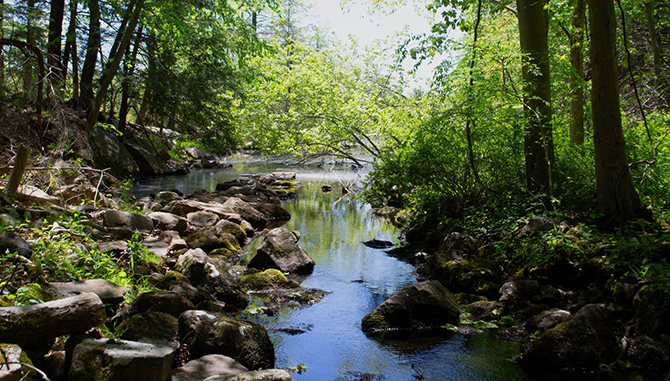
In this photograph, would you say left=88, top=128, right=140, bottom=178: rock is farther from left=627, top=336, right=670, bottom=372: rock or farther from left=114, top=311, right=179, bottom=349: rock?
left=627, top=336, right=670, bottom=372: rock

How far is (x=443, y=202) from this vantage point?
11.0m

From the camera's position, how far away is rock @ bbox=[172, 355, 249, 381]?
13.0 ft

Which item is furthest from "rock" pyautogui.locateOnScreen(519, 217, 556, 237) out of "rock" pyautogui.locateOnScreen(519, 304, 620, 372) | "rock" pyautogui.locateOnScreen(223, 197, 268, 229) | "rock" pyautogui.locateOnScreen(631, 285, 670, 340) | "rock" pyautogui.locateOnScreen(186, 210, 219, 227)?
"rock" pyautogui.locateOnScreen(223, 197, 268, 229)

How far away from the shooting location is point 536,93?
916 centimetres

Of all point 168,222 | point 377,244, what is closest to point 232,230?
point 168,222

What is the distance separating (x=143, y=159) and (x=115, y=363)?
58.7ft

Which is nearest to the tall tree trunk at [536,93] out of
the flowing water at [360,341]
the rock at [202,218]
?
the flowing water at [360,341]

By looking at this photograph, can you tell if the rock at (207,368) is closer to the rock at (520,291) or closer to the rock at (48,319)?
the rock at (48,319)

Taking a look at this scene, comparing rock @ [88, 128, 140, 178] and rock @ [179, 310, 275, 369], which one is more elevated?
rock @ [88, 128, 140, 178]

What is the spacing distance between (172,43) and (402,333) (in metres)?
14.1

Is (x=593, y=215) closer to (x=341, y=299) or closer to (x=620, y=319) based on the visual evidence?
(x=620, y=319)

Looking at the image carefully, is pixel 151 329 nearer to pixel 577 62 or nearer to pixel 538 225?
pixel 538 225

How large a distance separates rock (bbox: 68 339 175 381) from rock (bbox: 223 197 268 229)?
29.9 feet

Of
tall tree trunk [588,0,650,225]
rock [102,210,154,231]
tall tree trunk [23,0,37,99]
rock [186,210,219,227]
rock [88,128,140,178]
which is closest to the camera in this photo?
tall tree trunk [588,0,650,225]
